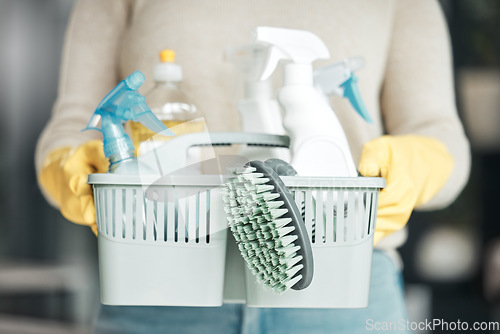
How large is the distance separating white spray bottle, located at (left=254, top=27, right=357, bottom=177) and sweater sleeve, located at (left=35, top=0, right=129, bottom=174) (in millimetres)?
274

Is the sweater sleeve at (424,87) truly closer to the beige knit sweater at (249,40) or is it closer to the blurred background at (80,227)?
the beige knit sweater at (249,40)

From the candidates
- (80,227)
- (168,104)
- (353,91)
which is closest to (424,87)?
(353,91)

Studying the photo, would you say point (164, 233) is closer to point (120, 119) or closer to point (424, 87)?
point (120, 119)

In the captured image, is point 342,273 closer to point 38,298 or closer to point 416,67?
point 416,67

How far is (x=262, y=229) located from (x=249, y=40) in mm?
315

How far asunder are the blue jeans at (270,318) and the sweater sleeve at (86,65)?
192 millimetres

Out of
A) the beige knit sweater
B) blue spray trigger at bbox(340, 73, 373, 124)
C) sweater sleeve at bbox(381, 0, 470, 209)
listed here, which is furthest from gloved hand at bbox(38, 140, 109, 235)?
sweater sleeve at bbox(381, 0, 470, 209)

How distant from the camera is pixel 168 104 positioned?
43 centimetres

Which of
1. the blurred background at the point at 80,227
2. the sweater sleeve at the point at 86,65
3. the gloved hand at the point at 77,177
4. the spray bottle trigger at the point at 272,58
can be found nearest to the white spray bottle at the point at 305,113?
the spray bottle trigger at the point at 272,58

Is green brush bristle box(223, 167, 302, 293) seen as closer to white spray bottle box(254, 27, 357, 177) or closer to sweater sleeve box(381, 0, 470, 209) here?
white spray bottle box(254, 27, 357, 177)

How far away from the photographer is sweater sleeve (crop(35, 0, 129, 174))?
574 millimetres

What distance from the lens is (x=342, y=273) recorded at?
13.4 inches

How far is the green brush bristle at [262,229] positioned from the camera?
290 mm

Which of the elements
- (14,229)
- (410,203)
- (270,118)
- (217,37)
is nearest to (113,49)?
(217,37)
